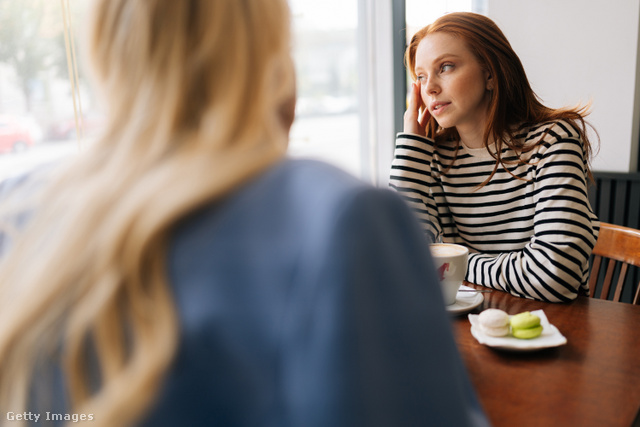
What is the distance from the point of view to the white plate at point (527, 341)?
30.1 inches

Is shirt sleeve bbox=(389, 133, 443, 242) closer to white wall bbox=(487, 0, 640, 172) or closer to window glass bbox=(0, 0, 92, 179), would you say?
window glass bbox=(0, 0, 92, 179)

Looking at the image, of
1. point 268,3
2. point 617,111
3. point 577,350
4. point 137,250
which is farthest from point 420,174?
point 617,111

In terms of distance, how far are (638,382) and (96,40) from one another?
726 mm

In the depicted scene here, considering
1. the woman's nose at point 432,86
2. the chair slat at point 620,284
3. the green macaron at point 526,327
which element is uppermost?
the woman's nose at point 432,86

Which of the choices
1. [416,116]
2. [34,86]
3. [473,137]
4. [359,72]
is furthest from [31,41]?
[359,72]

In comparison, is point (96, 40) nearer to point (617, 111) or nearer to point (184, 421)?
point (184, 421)

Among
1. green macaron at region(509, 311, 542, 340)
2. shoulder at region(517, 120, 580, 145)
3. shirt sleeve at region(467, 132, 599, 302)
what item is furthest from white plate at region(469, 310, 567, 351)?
shoulder at region(517, 120, 580, 145)

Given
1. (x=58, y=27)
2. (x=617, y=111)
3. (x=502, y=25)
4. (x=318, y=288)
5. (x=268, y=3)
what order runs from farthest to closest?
(x=502, y=25), (x=617, y=111), (x=58, y=27), (x=268, y=3), (x=318, y=288)

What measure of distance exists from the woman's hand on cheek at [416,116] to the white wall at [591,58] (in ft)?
3.90

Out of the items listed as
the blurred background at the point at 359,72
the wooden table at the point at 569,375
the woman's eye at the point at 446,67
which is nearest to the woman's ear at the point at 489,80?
the woman's eye at the point at 446,67

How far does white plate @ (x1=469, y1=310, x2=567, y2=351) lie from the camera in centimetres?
76

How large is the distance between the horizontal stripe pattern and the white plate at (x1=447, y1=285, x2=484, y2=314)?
12cm

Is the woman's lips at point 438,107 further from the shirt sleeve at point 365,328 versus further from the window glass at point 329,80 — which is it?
the window glass at point 329,80

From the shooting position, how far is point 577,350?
2.56 feet
